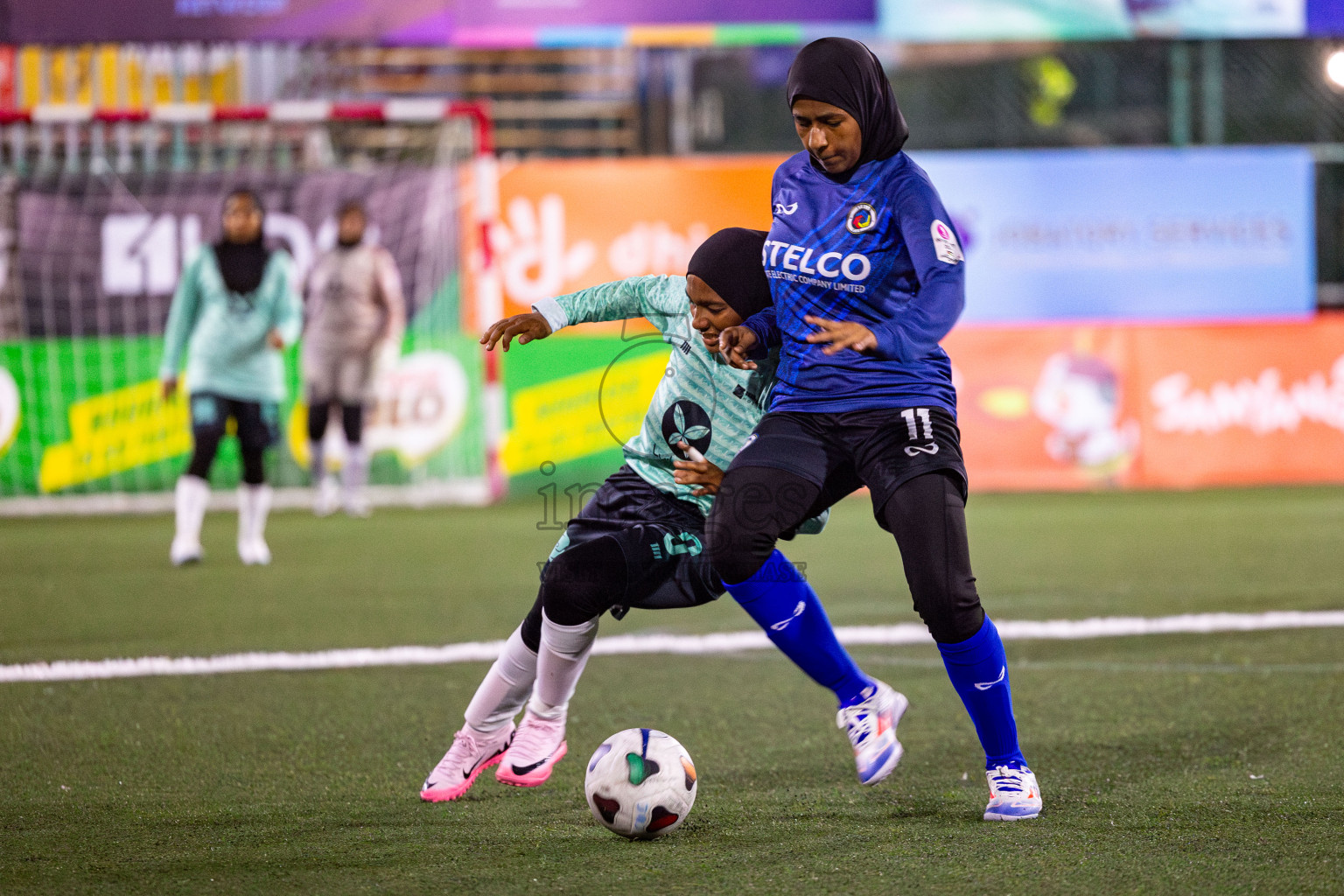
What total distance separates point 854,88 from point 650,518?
3.72ft

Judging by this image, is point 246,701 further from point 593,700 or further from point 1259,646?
point 1259,646

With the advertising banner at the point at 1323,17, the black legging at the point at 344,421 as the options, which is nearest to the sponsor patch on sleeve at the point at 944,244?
the black legging at the point at 344,421

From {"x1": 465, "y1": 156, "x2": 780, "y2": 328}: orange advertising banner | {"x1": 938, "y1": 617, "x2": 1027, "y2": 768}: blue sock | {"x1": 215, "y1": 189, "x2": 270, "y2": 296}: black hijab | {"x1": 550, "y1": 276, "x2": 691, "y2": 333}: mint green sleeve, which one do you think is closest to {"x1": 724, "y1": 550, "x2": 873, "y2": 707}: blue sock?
{"x1": 938, "y1": 617, "x2": 1027, "y2": 768}: blue sock

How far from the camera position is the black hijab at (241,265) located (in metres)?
8.44

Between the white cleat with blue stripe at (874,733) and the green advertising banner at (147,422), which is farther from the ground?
the green advertising banner at (147,422)

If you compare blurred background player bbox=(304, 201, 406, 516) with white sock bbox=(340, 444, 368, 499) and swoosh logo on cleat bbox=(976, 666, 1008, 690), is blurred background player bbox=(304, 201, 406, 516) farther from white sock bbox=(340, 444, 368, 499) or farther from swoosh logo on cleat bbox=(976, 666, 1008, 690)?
swoosh logo on cleat bbox=(976, 666, 1008, 690)

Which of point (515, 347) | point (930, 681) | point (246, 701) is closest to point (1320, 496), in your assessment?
point (515, 347)

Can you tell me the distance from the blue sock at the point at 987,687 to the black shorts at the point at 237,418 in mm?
5607

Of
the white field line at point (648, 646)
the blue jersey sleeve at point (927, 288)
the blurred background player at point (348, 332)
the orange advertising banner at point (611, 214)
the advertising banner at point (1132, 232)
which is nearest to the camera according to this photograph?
the blue jersey sleeve at point (927, 288)

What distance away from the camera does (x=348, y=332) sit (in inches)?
430

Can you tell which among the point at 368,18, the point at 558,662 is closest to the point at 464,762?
the point at 558,662

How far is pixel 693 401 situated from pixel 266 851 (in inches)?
56.7

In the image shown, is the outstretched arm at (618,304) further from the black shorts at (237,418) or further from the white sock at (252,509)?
the white sock at (252,509)

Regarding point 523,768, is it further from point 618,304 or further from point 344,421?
point 344,421
